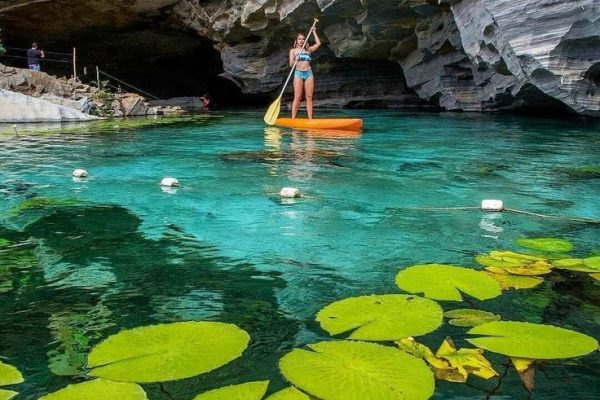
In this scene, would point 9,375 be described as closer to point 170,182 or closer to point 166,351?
point 166,351

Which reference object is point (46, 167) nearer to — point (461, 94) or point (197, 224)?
point (197, 224)

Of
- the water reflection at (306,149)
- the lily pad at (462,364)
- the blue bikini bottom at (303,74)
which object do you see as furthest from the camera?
the blue bikini bottom at (303,74)

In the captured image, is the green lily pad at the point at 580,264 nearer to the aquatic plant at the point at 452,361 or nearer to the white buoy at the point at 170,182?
the aquatic plant at the point at 452,361

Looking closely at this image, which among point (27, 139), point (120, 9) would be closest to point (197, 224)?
point (27, 139)

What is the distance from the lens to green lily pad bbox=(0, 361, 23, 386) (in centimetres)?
174

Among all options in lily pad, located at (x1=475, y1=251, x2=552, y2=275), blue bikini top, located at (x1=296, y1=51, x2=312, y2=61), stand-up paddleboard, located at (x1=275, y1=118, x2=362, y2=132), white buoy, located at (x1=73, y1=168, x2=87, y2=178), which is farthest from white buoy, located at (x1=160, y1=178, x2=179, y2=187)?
blue bikini top, located at (x1=296, y1=51, x2=312, y2=61)

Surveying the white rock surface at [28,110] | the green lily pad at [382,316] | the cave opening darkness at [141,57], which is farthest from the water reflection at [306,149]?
the cave opening darkness at [141,57]

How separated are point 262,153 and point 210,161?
871 millimetres

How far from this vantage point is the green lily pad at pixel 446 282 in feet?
7.99

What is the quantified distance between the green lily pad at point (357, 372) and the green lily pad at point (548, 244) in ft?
5.65

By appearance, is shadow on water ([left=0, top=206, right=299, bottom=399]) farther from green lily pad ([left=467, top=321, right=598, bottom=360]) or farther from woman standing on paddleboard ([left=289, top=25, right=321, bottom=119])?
woman standing on paddleboard ([left=289, top=25, right=321, bottom=119])

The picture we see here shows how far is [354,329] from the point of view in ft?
6.92

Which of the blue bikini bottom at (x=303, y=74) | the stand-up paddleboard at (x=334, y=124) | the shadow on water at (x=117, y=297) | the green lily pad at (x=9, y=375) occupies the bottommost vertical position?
the shadow on water at (x=117, y=297)

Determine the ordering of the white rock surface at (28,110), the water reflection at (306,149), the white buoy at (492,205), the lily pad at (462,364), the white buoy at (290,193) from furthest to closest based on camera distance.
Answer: the white rock surface at (28,110), the water reflection at (306,149), the white buoy at (290,193), the white buoy at (492,205), the lily pad at (462,364)
